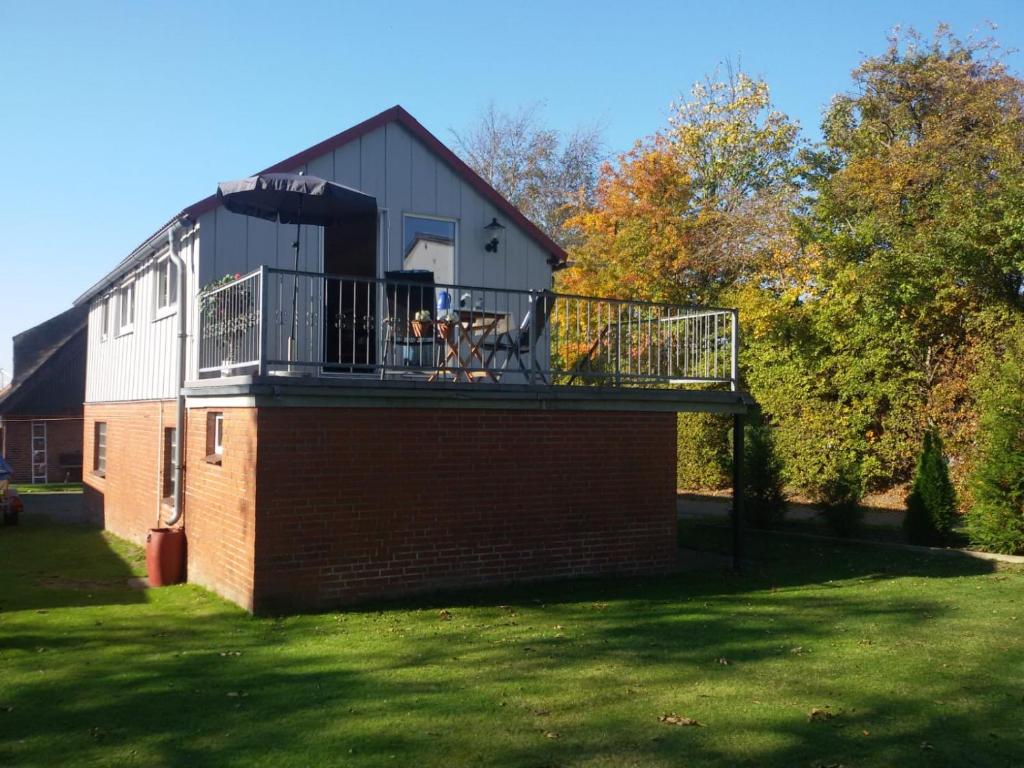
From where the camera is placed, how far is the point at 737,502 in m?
10.9

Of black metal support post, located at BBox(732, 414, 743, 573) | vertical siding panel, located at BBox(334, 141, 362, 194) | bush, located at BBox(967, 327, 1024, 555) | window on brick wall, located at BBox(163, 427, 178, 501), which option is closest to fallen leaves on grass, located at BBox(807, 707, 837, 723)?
black metal support post, located at BBox(732, 414, 743, 573)

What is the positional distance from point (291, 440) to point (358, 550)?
1.23m

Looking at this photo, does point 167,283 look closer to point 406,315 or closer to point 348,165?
point 348,165

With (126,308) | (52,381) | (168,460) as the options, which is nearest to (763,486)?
(168,460)

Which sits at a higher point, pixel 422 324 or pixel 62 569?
pixel 422 324

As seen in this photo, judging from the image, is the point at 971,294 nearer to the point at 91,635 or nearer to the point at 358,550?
the point at 358,550

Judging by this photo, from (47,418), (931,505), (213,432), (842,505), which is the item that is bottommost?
Result: (842,505)

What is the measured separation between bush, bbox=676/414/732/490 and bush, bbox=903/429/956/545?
8.26m

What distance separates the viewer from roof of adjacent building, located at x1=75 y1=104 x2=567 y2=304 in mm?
11373

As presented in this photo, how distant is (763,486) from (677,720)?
9.71 metres

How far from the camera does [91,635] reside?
7582mm

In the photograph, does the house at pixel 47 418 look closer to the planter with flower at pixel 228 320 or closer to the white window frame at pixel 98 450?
the white window frame at pixel 98 450

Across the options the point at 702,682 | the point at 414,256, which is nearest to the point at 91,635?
the point at 702,682

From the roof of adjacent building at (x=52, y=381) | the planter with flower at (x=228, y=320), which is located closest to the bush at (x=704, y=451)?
the planter with flower at (x=228, y=320)
